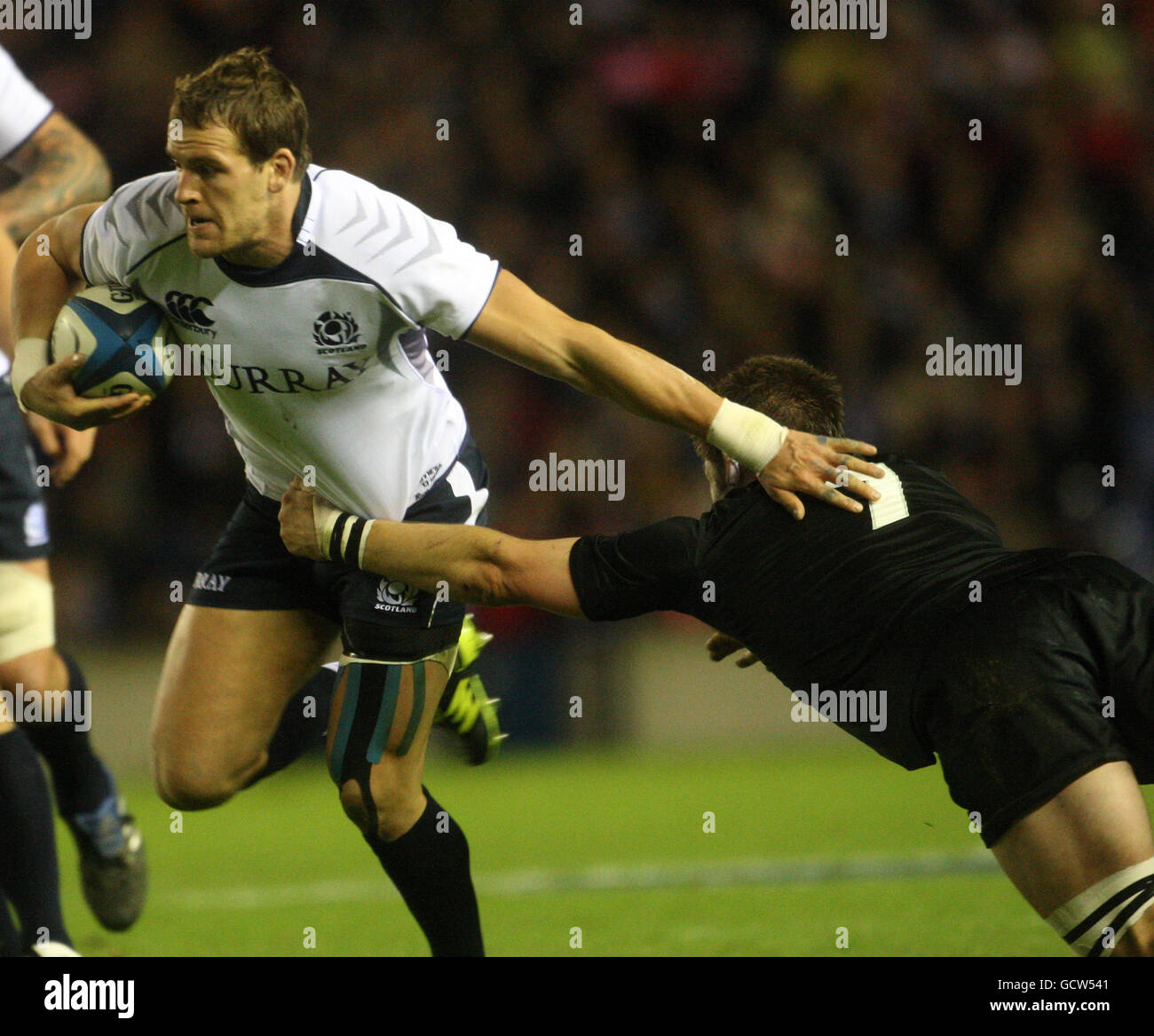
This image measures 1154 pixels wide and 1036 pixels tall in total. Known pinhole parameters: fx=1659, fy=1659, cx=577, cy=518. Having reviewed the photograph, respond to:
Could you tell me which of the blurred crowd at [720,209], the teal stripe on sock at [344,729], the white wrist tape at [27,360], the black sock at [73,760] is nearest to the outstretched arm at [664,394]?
the teal stripe on sock at [344,729]

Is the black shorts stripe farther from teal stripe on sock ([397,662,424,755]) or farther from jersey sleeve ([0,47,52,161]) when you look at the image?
jersey sleeve ([0,47,52,161])

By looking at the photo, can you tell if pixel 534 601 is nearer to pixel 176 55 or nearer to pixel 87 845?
pixel 87 845

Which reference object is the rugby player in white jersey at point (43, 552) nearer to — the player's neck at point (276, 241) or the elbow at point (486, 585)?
the player's neck at point (276, 241)

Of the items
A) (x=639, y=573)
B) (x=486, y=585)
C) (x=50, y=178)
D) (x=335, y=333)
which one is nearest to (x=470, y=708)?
(x=486, y=585)

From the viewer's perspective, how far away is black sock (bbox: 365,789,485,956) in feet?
12.5

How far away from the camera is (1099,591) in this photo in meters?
3.19

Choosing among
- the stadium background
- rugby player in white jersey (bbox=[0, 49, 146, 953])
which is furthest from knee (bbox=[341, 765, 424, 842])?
the stadium background

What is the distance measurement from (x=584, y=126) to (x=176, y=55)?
2776 mm

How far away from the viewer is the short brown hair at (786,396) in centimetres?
360

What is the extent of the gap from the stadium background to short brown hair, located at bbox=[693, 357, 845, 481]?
5168 mm

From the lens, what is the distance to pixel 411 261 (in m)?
3.60

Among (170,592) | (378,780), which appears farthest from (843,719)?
(170,592)

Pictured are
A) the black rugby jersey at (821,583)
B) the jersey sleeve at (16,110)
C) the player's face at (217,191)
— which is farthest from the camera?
the jersey sleeve at (16,110)

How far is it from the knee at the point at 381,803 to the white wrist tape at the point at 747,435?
3.56ft
